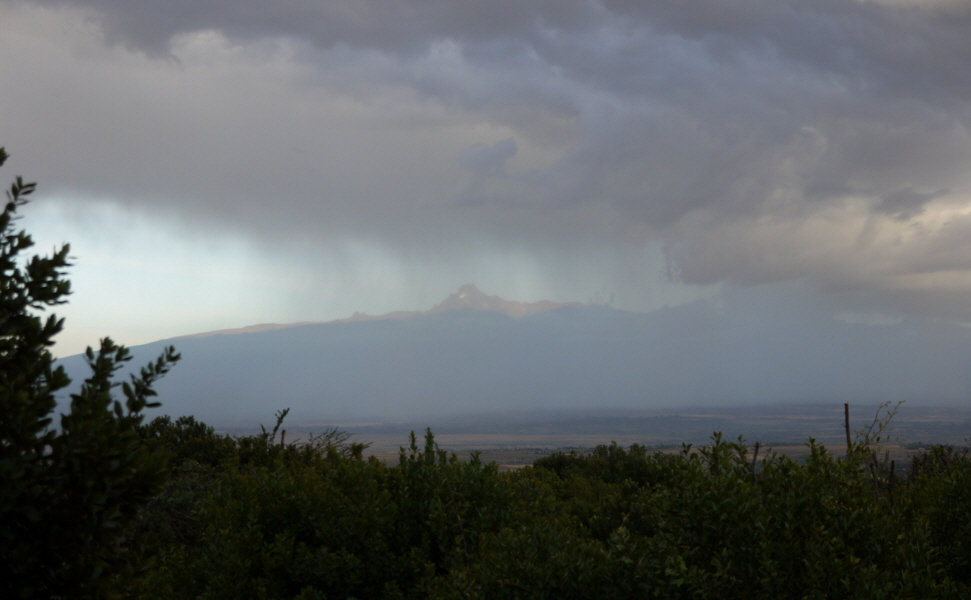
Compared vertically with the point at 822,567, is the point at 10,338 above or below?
above

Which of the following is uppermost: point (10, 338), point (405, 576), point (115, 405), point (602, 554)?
point (10, 338)

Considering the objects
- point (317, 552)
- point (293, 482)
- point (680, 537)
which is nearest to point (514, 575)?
point (680, 537)

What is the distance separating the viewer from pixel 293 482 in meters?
7.83

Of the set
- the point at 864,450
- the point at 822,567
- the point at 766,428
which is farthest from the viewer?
the point at 766,428

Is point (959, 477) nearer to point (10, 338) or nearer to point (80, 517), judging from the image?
point (80, 517)

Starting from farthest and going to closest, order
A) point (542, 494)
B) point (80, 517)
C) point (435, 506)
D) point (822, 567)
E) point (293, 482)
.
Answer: point (542, 494)
point (293, 482)
point (435, 506)
point (822, 567)
point (80, 517)

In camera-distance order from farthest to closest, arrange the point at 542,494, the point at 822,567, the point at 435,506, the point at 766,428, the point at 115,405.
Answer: the point at 766,428 < the point at 542,494 < the point at 435,506 < the point at 822,567 < the point at 115,405

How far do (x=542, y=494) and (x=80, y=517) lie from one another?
680 cm

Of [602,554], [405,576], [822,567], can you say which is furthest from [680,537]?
[405,576]

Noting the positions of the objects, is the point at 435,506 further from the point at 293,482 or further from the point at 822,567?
the point at 822,567

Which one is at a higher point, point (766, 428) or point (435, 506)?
point (435, 506)

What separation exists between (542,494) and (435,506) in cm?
245

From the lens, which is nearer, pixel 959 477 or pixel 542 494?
pixel 959 477

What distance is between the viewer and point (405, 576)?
22.5 ft
